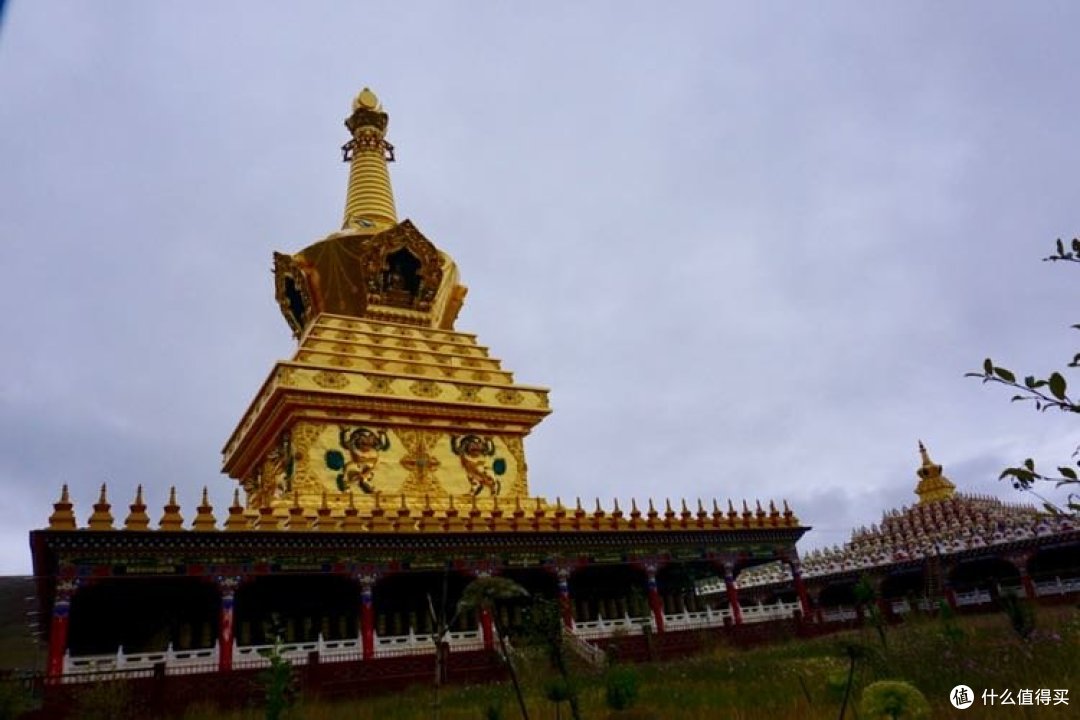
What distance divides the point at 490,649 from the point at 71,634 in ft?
41.8

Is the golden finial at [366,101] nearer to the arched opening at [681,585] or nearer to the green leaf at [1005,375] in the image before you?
the arched opening at [681,585]

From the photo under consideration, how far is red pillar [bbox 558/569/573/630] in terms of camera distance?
2333 centimetres

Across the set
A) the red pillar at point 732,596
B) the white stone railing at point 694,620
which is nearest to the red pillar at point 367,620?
the white stone railing at point 694,620

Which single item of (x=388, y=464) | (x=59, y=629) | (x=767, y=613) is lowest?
(x=767, y=613)

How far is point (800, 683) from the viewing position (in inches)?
453

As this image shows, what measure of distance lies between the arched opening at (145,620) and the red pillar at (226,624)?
122 cm

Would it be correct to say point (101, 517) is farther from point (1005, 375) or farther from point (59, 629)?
point (1005, 375)

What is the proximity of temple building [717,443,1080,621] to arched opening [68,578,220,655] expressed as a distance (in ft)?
64.6

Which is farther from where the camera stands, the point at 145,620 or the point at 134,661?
the point at 145,620

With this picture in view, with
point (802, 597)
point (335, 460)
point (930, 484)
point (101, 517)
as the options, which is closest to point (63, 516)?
point (101, 517)

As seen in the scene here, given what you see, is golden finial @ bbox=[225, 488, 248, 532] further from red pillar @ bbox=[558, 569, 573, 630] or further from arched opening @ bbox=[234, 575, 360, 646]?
red pillar @ bbox=[558, 569, 573, 630]

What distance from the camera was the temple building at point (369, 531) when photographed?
63.6 ft

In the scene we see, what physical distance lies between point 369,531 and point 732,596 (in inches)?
506

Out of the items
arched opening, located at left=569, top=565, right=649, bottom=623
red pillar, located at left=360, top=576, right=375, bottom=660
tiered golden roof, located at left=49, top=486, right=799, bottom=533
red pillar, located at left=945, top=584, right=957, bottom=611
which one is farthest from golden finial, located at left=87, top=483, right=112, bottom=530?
red pillar, located at left=945, top=584, right=957, bottom=611
